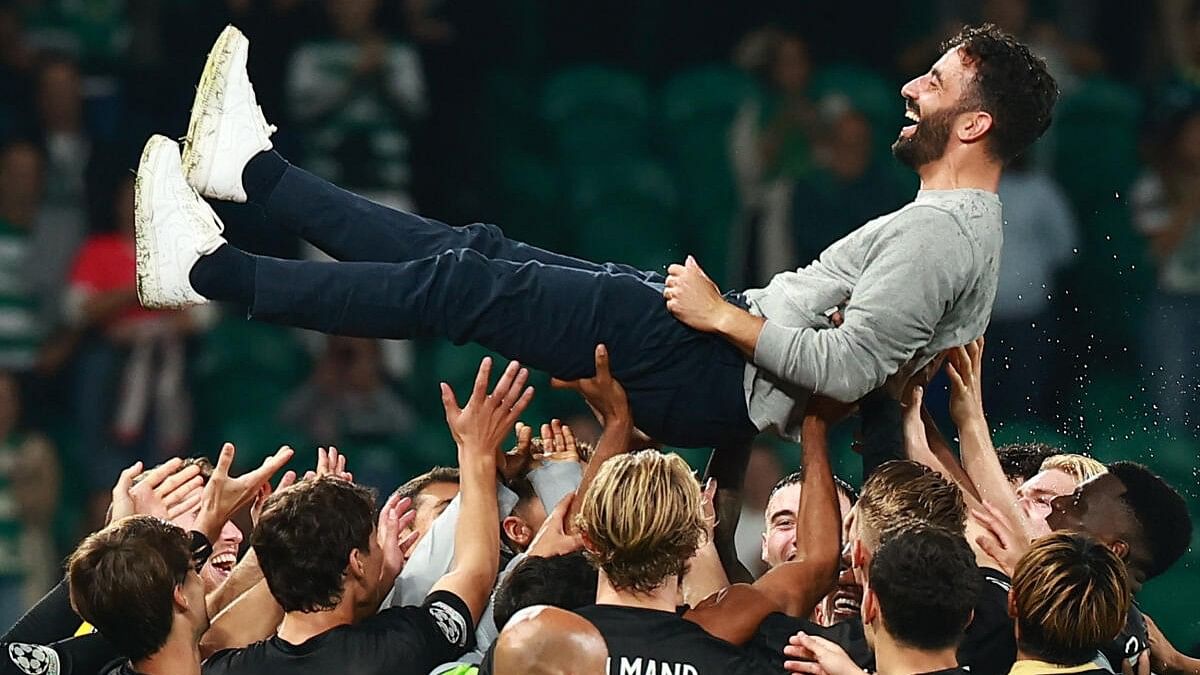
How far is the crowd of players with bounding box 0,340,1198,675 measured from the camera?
3.04 m

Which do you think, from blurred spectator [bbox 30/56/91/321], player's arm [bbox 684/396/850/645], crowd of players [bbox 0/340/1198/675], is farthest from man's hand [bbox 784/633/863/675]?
blurred spectator [bbox 30/56/91/321]

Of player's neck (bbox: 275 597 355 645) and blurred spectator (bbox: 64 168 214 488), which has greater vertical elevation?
blurred spectator (bbox: 64 168 214 488)

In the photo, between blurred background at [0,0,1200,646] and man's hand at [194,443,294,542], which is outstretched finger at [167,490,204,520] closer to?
man's hand at [194,443,294,542]

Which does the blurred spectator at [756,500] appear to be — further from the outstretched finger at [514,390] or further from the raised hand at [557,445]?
the outstretched finger at [514,390]

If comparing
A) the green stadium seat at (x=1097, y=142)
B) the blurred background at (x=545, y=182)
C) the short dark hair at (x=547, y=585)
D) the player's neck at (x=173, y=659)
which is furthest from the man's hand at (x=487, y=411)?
the green stadium seat at (x=1097, y=142)

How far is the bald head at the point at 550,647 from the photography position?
2584mm

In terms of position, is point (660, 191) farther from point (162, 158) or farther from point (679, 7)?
point (162, 158)

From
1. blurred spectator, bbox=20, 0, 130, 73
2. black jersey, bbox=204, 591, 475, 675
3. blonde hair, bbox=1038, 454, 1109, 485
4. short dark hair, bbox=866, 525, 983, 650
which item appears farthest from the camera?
blurred spectator, bbox=20, 0, 130, 73

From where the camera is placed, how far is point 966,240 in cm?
359

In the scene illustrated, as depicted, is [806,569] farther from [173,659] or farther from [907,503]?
[173,659]

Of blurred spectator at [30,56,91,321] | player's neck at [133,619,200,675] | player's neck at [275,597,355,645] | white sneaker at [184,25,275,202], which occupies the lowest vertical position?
player's neck at [133,619,200,675]

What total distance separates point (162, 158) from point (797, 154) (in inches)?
178

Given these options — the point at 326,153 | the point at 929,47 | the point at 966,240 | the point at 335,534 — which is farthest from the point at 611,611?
the point at 929,47

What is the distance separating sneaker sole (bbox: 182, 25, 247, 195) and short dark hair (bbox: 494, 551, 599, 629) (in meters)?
1.19
